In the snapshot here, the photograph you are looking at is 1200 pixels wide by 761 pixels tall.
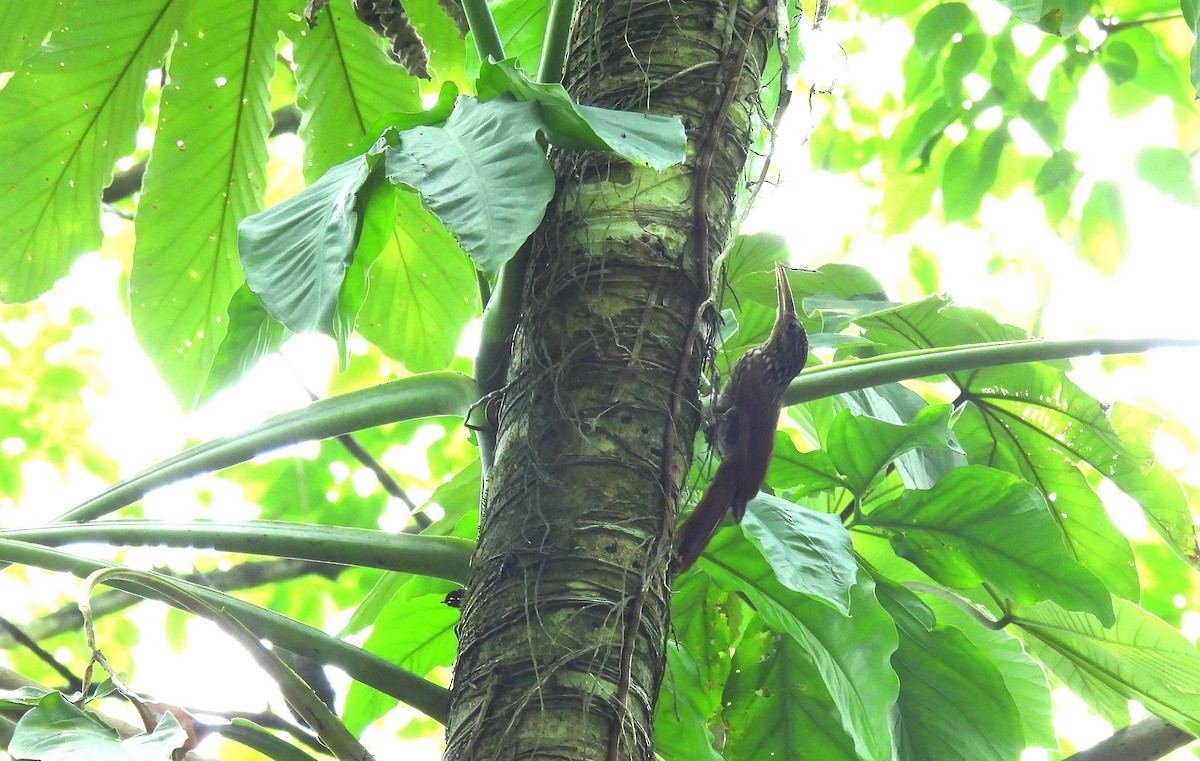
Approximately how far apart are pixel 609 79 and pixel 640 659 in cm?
60

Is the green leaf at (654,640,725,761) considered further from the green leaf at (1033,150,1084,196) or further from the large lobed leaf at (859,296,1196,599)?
the green leaf at (1033,150,1084,196)

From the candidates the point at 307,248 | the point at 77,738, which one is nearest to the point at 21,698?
the point at 77,738

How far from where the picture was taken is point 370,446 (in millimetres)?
3318

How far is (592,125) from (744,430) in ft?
1.28

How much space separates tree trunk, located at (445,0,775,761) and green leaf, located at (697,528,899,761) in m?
0.25

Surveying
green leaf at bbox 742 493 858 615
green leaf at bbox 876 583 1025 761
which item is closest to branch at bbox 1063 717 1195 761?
green leaf at bbox 876 583 1025 761

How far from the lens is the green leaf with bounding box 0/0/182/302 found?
1438 mm

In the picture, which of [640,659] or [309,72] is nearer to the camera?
[640,659]

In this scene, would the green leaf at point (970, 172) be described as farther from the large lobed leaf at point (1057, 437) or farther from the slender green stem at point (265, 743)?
the slender green stem at point (265, 743)

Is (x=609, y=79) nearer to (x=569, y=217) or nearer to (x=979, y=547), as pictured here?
(x=569, y=217)

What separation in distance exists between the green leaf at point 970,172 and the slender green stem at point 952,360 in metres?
1.18

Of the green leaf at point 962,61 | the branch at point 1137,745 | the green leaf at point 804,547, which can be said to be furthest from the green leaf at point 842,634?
the green leaf at point 962,61

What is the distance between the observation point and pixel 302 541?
91 centimetres

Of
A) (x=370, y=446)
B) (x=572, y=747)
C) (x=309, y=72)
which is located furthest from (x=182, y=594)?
(x=370, y=446)
